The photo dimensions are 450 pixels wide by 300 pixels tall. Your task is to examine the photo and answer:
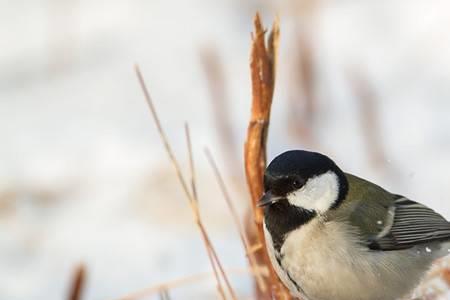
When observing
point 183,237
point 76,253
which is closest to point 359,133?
point 183,237

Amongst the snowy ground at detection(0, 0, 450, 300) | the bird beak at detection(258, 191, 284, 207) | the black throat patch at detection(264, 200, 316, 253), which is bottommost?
the snowy ground at detection(0, 0, 450, 300)

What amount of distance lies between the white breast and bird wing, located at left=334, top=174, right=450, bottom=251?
0.09 m

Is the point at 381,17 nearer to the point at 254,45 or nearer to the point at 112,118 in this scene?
the point at 112,118

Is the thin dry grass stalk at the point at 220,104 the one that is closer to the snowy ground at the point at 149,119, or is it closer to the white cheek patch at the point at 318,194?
the snowy ground at the point at 149,119

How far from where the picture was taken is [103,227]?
550 centimetres

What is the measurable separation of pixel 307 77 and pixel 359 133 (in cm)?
40

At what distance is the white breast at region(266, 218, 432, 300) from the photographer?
11.9 feet

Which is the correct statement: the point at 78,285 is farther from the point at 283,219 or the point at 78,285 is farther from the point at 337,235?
the point at 337,235

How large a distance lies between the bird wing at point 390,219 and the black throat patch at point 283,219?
0.19m

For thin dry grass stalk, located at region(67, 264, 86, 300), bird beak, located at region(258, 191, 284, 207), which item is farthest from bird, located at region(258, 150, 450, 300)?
thin dry grass stalk, located at region(67, 264, 86, 300)

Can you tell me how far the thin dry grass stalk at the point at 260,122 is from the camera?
11.6 feet

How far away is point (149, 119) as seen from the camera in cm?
635

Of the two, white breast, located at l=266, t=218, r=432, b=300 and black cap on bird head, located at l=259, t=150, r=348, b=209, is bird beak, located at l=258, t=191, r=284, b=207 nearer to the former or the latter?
black cap on bird head, located at l=259, t=150, r=348, b=209

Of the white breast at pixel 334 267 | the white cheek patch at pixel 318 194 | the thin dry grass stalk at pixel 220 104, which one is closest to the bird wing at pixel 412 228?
the white breast at pixel 334 267
